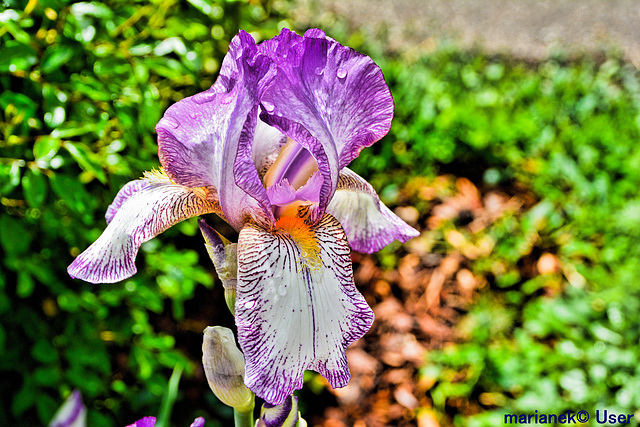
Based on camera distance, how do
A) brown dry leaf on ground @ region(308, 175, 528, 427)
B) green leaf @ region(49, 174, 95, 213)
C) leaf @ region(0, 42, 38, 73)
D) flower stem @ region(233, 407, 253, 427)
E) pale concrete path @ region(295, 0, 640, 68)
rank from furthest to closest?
pale concrete path @ region(295, 0, 640, 68) → brown dry leaf on ground @ region(308, 175, 528, 427) → green leaf @ region(49, 174, 95, 213) → leaf @ region(0, 42, 38, 73) → flower stem @ region(233, 407, 253, 427)

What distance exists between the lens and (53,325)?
1.79 meters

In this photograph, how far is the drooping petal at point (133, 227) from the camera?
766 mm

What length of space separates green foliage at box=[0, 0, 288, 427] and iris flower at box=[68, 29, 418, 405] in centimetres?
61

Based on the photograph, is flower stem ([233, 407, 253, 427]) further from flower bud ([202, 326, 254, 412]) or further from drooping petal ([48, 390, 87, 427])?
drooping petal ([48, 390, 87, 427])

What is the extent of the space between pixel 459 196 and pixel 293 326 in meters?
2.58

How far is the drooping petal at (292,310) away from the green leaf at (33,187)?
0.79m

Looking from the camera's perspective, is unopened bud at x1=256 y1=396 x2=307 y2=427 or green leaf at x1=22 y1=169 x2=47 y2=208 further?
green leaf at x1=22 y1=169 x2=47 y2=208

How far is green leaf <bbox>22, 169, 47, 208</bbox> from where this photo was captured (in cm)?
136

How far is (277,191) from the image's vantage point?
80cm

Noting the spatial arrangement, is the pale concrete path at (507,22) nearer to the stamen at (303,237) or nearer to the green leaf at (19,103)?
the green leaf at (19,103)

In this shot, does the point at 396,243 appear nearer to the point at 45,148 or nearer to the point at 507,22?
the point at 45,148

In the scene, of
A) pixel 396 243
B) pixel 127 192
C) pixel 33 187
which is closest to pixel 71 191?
pixel 33 187

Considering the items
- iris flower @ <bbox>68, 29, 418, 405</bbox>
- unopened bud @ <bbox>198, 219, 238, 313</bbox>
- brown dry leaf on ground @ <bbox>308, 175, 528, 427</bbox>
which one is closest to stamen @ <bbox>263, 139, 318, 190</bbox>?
iris flower @ <bbox>68, 29, 418, 405</bbox>

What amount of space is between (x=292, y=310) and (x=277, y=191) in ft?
0.57
